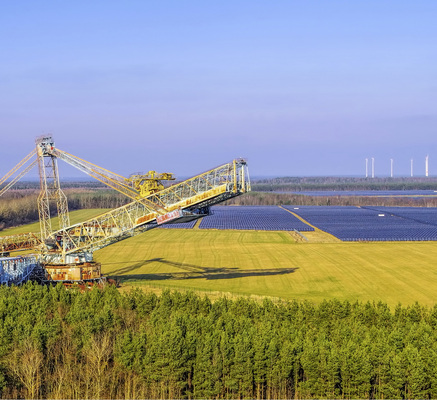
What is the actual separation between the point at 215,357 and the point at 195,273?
31048mm

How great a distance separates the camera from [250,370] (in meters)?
29.4

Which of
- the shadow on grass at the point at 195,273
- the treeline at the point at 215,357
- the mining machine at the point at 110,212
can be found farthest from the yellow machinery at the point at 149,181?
the treeline at the point at 215,357

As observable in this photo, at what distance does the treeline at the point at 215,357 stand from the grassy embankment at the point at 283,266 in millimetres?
14929

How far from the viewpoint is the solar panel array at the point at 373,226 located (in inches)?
3627

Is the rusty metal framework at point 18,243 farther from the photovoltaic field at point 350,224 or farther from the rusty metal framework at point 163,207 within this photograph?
the photovoltaic field at point 350,224

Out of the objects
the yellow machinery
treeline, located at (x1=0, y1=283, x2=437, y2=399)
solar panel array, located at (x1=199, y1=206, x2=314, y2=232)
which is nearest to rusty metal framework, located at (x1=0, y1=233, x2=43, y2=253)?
the yellow machinery

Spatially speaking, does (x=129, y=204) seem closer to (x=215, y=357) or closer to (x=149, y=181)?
(x=149, y=181)

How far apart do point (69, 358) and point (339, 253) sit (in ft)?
165

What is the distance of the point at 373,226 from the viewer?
10931 centimetres

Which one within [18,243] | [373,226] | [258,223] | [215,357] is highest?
[18,243]

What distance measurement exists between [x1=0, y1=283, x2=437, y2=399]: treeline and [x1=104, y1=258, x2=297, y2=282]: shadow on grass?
21042 mm

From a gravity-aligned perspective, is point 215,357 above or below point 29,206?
below

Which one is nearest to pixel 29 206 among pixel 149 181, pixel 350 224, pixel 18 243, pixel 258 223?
pixel 258 223

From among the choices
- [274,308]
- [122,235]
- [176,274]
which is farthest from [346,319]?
[176,274]
